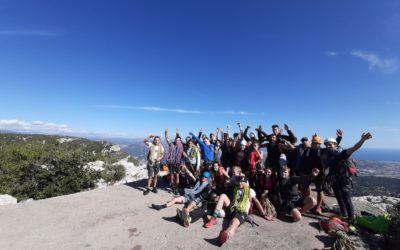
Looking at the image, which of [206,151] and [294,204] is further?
→ [206,151]

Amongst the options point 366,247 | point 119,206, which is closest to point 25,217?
point 119,206

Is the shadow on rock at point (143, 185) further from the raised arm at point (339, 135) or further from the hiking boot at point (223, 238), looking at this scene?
the raised arm at point (339, 135)

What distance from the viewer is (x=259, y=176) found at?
8609 mm

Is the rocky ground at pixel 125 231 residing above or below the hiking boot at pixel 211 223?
below

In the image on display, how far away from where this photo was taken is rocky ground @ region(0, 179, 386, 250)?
651 cm

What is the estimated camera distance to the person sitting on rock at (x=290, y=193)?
8086 mm

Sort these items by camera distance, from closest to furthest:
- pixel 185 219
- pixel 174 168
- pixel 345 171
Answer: pixel 185 219 < pixel 345 171 < pixel 174 168

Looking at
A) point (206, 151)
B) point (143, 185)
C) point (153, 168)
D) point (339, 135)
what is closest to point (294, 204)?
point (339, 135)

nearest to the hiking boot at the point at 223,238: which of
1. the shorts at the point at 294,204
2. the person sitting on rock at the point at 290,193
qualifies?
the person sitting on rock at the point at 290,193

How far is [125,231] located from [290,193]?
5.58 meters

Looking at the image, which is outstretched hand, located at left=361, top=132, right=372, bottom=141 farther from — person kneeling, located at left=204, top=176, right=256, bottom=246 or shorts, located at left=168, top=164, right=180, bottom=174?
shorts, located at left=168, top=164, right=180, bottom=174

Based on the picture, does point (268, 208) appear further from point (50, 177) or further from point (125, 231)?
point (50, 177)

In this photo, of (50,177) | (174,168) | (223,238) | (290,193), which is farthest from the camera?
(50,177)

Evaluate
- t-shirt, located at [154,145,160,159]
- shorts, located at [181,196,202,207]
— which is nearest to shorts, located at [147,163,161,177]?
t-shirt, located at [154,145,160,159]
